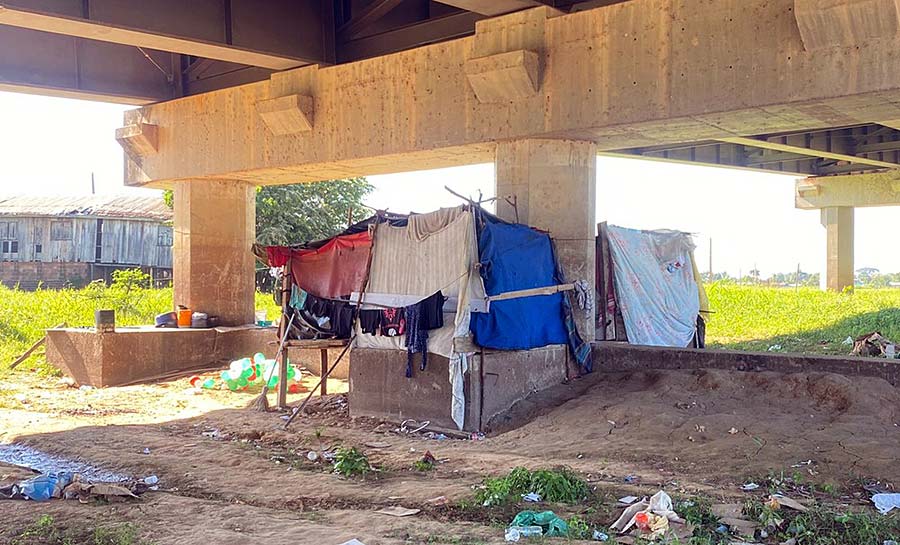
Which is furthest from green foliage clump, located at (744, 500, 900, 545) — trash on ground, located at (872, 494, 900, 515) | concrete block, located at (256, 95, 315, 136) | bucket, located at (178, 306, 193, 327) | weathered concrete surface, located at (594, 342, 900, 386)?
bucket, located at (178, 306, 193, 327)

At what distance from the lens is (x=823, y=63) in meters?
9.38

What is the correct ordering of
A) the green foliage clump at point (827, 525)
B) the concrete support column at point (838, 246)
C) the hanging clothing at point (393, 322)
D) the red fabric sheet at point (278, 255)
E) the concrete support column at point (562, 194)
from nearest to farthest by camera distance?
1. the green foliage clump at point (827, 525)
2. the hanging clothing at point (393, 322)
3. the concrete support column at point (562, 194)
4. the red fabric sheet at point (278, 255)
5. the concrete support column at point (838, 246)

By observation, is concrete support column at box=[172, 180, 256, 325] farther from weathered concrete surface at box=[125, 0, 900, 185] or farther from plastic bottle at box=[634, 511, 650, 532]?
plastic bottle at box=[634, 511, 650, 532]

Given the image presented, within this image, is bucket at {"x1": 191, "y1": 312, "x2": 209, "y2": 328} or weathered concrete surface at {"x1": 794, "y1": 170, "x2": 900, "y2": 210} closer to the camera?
bucket at {"x1": 191, "y1": 312, "x2": 209, "y2": 328}

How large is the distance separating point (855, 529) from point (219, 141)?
12916mm

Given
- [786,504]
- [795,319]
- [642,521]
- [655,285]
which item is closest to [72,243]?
[795,319]

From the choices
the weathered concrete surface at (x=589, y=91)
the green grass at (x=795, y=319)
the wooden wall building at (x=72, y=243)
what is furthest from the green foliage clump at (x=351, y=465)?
the wooden wall building at (x=72, y=243)

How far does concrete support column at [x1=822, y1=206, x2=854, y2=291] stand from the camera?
33781 millimetres

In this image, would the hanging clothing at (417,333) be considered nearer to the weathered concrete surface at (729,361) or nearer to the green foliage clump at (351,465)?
the green foliage clump at (351,465)

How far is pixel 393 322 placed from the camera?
11.5 m

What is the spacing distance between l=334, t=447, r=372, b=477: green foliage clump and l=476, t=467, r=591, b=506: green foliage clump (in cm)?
167

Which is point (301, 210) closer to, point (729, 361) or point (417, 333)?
point (417, 333)

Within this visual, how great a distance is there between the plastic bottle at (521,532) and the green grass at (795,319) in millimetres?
11604

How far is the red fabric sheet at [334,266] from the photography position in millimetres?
Result: 12320
